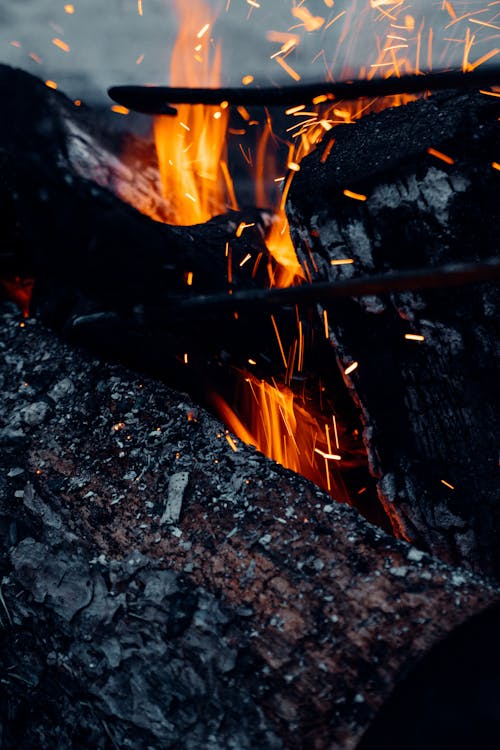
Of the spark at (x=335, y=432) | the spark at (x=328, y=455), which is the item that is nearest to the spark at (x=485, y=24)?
the spark at (x=335, y=432)

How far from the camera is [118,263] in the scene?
150cm

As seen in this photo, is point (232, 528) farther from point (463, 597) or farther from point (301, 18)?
point (301, 18)

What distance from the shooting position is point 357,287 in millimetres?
1046

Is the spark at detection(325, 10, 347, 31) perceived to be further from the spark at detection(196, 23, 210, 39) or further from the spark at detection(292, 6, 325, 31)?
the spark at detection(196, 23, 210, 39)

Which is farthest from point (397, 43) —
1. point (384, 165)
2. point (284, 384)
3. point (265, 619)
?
point (265, 619)

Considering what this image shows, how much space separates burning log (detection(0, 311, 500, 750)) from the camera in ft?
3.52

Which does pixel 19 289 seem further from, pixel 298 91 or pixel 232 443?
pixel 298 91

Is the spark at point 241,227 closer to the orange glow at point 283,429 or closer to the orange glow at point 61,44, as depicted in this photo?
the orange glow at point 283,429

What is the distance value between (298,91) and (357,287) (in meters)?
1.33

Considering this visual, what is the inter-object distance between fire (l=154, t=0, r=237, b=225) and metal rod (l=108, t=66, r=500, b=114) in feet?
2.89

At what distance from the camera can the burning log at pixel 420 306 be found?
141cm

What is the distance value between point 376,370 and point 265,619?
2.74 ft

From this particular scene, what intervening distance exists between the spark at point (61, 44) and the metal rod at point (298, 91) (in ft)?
4.54

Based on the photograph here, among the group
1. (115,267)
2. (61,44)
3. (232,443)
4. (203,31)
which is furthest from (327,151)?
(61,44)
